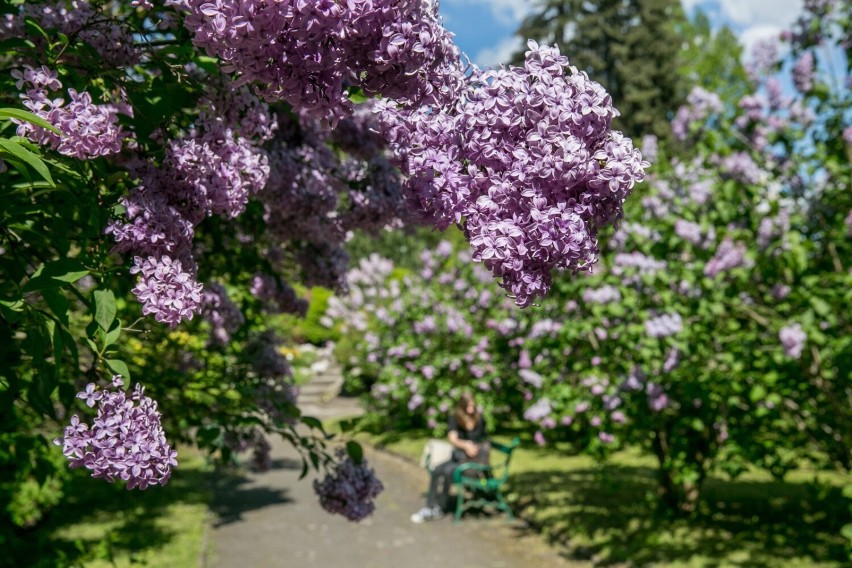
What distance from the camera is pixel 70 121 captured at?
188 centimetres

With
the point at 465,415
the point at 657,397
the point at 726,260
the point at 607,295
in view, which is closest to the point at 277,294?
the point at 726,260

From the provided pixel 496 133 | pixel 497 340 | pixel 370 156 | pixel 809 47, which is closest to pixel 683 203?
pixel 809 47

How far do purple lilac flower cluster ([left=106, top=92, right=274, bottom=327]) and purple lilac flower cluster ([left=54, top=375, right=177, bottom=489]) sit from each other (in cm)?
22

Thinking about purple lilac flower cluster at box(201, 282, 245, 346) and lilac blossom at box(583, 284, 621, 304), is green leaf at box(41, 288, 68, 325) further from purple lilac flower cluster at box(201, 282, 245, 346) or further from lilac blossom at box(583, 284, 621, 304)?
lilac blossom at box(583, 284, 621, 304)

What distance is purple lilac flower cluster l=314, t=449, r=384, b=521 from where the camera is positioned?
3355 mm

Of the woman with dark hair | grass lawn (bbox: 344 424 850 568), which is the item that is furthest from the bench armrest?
grass lawn (bbox: 344 424 850 568)

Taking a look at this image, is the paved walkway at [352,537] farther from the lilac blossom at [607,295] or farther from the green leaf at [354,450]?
the green leaf at [354,450]

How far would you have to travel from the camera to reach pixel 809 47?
7.44m

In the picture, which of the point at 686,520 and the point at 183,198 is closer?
the point at 183,198

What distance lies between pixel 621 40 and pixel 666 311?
3641 cm

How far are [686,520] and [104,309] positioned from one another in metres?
7.64

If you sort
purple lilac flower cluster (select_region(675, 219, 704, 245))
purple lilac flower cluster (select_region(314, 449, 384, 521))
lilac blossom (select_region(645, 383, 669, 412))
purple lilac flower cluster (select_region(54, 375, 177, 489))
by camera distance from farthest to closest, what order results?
lilac blossom (select_region(645, 383, 669, 412)) → purple lilac flower cluster (select_region(675, 219, 704, 245)) → purple lilac flower cluster (select_region(314, 449, 384, 521)) → purple lilac flower cluster (select_region(54, 375, 177, 489))

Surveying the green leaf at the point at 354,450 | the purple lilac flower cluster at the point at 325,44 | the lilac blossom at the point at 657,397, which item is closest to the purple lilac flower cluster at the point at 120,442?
the purple lilac flower cluster at the point at 325,44

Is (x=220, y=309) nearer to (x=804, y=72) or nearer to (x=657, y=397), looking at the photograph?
(x=657, y=397)
